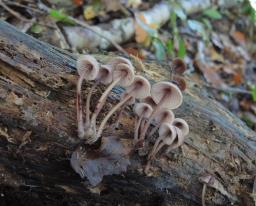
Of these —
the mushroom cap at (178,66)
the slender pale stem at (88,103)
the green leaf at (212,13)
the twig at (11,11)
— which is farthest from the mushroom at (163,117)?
the green leaf at (212,13)

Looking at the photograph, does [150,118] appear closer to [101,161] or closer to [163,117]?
[163,117]

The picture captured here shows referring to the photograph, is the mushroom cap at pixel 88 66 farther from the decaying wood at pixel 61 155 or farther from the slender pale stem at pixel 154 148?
the slender pale stem at pixel 154 148

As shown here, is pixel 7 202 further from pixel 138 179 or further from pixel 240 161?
pixel 240 161

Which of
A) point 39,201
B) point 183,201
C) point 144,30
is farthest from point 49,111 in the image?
point 144,30

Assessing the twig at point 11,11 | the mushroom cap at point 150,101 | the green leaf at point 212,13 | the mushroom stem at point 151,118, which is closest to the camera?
the mushroom stem at point 151,118

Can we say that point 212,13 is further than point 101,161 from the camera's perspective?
Yes

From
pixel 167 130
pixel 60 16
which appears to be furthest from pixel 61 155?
pixel 60 16

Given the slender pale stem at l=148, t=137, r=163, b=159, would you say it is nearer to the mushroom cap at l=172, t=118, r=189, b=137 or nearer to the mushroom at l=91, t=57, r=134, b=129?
the mushroom cap at l=172, t=118, r=189, b=137

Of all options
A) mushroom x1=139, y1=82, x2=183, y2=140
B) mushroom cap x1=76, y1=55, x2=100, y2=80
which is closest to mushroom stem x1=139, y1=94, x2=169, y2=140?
mushroom x1=139, y1=82, x2=183, y2=140
